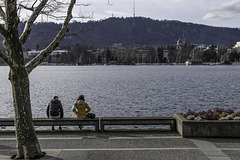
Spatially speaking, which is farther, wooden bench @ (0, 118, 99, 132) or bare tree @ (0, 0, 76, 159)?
wooden bench @ (0, 118, 99, 132)

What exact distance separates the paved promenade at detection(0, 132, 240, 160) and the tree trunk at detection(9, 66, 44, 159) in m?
0.52

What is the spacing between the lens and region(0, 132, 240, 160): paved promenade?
972cm

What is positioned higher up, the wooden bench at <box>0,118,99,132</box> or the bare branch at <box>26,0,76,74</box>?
the bare branch at <box>26,0,76,74</box>

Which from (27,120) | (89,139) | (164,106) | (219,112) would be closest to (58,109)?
(89,139)

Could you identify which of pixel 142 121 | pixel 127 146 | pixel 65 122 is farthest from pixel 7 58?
pixel 142 121

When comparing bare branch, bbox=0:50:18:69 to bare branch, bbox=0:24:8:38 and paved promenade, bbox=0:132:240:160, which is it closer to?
bare branch, bbox=0:24:8:38

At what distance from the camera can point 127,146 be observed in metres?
11.0

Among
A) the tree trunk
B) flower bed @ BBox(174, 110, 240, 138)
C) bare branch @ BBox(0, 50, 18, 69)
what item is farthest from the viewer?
flower bed @ BBox(174, 110, 240, 138)

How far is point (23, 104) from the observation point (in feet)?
30.5

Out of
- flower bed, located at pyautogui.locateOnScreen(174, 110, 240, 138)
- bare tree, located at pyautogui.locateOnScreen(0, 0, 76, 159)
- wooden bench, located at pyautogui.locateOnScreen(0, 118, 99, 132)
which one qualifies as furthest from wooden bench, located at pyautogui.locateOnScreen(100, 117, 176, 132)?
bare tree, located at pyautogui.locateOnScreen(0, 0, 76, 159)

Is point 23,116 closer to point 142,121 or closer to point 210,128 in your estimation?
point 142,121

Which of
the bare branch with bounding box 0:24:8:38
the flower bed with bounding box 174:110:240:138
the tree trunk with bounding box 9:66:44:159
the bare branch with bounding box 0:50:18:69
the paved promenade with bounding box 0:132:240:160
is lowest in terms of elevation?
the paved promenade with bounding box 0:132:240:160

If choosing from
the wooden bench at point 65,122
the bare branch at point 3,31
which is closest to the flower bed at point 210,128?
the wooden bench at point 65,122

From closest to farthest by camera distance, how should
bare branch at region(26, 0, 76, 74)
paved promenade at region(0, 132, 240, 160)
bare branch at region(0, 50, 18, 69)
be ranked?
1. bare branch at region(0, 50, 18, 69)
2. paved promenade at region(0, 132, 240, 160)
3. bare branch at region(26, 0, 76, 74)
